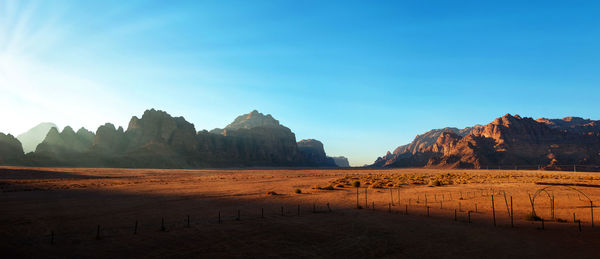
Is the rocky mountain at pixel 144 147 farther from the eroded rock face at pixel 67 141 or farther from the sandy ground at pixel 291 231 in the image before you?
the sandy ground at pixel 291 231

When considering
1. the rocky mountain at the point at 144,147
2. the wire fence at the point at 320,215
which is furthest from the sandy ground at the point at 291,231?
the rocky mountain at the point at 144,147

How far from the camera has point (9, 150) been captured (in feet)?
363

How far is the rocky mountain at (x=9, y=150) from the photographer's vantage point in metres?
105

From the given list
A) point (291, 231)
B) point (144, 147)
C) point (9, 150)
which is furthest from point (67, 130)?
point (291, 231)

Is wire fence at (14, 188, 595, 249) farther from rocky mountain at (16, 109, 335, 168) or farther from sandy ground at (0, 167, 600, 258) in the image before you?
rocky mountain at (16, 109, 335, 168)

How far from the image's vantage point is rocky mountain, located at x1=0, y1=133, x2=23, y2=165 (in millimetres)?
105062

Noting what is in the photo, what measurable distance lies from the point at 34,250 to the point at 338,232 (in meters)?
14.3

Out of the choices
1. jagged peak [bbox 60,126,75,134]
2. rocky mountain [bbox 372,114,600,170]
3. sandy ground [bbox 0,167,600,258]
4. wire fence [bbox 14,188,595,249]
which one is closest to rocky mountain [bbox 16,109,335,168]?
jagged peak [bbox 60,126,75,134]

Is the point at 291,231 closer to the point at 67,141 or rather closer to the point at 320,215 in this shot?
the point at 320,215

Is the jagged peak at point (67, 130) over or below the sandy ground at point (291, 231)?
over

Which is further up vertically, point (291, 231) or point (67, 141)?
point (67, 141)

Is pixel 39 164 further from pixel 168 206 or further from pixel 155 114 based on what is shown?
pixel 168 206

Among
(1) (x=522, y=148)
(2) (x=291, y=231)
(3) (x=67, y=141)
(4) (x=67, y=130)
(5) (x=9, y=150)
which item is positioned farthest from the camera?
(1) (x=522, y=148)

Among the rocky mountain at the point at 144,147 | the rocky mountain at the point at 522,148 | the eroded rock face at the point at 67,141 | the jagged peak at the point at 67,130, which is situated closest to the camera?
the rocky mountain at the point at 144,147
